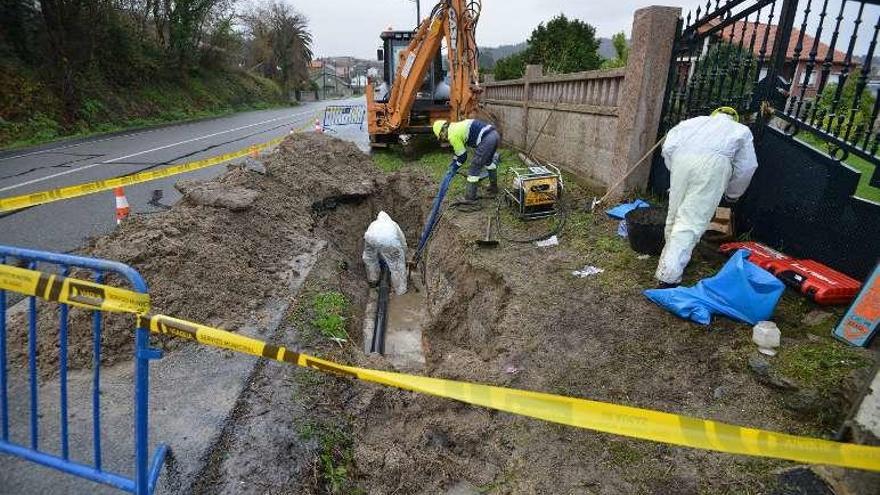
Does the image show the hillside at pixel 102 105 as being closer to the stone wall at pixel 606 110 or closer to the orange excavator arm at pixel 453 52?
the orange excavator arm at pixel 453 52

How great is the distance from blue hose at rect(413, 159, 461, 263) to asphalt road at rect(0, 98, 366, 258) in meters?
3.92

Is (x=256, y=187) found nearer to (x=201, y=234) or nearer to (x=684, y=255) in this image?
(x=201, y=234)

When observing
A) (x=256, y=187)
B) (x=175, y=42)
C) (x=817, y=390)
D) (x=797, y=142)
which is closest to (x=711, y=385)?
(x=817, y=390)

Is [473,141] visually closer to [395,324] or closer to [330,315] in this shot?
[395,324]

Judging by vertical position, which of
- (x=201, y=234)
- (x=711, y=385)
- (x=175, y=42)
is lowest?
(x=711, y=385)

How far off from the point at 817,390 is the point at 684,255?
1571mm

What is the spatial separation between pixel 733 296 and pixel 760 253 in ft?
3.27

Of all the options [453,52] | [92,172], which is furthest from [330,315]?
[92,172]

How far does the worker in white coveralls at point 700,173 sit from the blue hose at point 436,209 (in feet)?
10.7

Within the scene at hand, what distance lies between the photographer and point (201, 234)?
4.80 metres

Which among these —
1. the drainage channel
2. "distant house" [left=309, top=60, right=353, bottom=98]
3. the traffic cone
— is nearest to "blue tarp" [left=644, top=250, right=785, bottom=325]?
the drainage channel

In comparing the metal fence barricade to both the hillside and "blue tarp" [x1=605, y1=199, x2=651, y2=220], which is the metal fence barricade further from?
"blue tarp" [x1=605, y1=199, x2=651, y2=220]

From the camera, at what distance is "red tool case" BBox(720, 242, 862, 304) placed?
3.68 m

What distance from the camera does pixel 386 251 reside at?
6688 mm
